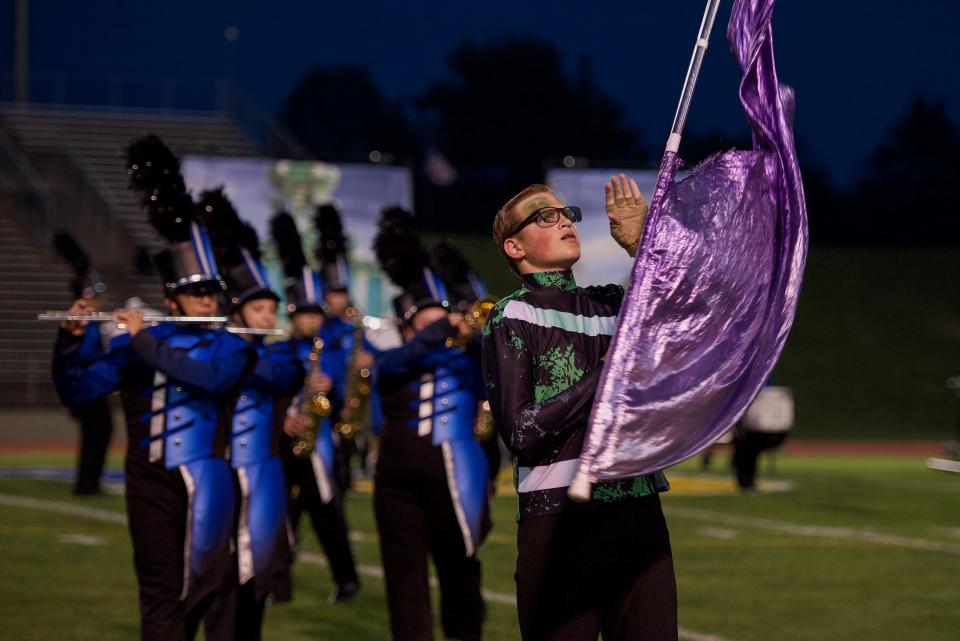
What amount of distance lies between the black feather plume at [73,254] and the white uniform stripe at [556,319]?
16.2ft

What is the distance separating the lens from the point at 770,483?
60.4 ft

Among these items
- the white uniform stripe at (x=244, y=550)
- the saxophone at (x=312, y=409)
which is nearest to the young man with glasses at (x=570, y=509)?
the white uniform stripe at (x=244, y=550)

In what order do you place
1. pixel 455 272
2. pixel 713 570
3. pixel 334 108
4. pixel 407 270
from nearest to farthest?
pixel 407 270 → pixel 455 272 → pixel 713 570 → pixel 334 108

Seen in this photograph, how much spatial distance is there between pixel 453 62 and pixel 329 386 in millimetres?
60088

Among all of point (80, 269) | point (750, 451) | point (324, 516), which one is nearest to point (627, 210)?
point (80, 269)

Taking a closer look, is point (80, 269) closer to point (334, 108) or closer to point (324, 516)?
point (324, 516)

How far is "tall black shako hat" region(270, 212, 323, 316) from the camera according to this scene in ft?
30.6

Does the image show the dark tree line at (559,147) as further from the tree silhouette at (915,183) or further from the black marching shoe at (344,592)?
the black marching shoe at (344,592)

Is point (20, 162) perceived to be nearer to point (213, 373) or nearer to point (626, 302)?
point (213, 373)

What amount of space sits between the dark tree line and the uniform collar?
149ft

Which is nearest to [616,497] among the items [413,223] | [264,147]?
[413,223]

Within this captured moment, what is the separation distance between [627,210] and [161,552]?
8.46 feet

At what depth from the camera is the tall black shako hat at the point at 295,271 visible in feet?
30.6

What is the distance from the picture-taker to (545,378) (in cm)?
389
